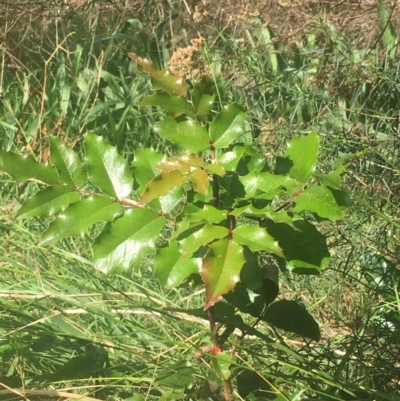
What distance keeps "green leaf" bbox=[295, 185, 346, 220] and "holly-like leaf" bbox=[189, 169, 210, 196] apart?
162 mm

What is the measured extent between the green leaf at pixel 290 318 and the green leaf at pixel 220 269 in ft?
0.91

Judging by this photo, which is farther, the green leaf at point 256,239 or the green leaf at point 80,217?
the green leaf at point 80,217

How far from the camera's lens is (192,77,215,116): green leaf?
0.92 m

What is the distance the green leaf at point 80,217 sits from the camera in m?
0.95

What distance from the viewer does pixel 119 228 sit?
3.08ft

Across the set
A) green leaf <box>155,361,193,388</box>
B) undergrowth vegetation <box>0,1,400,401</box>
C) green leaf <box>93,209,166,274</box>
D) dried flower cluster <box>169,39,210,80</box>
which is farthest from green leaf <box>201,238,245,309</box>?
dried flower cluster <box>169,39,210,80</box>

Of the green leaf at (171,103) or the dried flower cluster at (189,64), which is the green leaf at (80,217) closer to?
the green leaf at (171,103)

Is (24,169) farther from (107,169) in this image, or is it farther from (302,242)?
(302,242)

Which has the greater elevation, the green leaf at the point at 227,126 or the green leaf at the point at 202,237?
the green leaf at the point at 227,126

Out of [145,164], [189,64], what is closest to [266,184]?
[145,164]

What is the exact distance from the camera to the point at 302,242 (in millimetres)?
947

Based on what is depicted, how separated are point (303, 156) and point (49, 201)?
0.36 m

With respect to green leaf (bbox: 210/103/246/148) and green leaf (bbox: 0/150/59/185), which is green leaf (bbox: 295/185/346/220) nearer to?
green leaf (bbox: 210/103/246/148)

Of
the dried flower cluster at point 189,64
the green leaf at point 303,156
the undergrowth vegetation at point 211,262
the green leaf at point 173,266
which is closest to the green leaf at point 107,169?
the undergrowth vegetation at point 211,262
